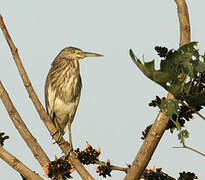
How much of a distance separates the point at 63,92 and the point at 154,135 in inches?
130

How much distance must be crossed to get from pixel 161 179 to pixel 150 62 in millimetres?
1382

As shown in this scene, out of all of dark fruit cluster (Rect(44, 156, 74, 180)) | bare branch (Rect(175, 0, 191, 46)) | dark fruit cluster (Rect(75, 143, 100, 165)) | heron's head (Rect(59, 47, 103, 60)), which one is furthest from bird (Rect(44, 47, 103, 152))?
bare branch (Rect(175, 0, 191, 46))

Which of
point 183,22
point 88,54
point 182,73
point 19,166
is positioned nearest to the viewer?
point 182,73

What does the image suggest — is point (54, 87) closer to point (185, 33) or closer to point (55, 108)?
point (55, 108)

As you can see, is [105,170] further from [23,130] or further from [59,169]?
[23,130]

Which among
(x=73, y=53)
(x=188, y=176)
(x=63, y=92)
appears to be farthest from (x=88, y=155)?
(x=73, y=53)

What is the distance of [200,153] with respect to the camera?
1.97m

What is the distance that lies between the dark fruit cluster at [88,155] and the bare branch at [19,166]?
2.04 ft

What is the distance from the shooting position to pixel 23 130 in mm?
2801

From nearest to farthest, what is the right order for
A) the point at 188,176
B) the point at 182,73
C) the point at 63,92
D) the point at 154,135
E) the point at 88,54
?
the point at 182,73 → the point at 154,135 → the point at 188,176 → the point at 63,92 → the point at 88,54

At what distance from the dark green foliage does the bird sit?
349 cm

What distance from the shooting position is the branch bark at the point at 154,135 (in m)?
2.23

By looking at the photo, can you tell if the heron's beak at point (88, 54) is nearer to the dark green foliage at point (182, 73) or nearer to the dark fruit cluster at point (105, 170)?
the dark fruit cluster at point (105, 170)

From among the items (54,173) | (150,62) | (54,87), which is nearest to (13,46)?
(54,173)
